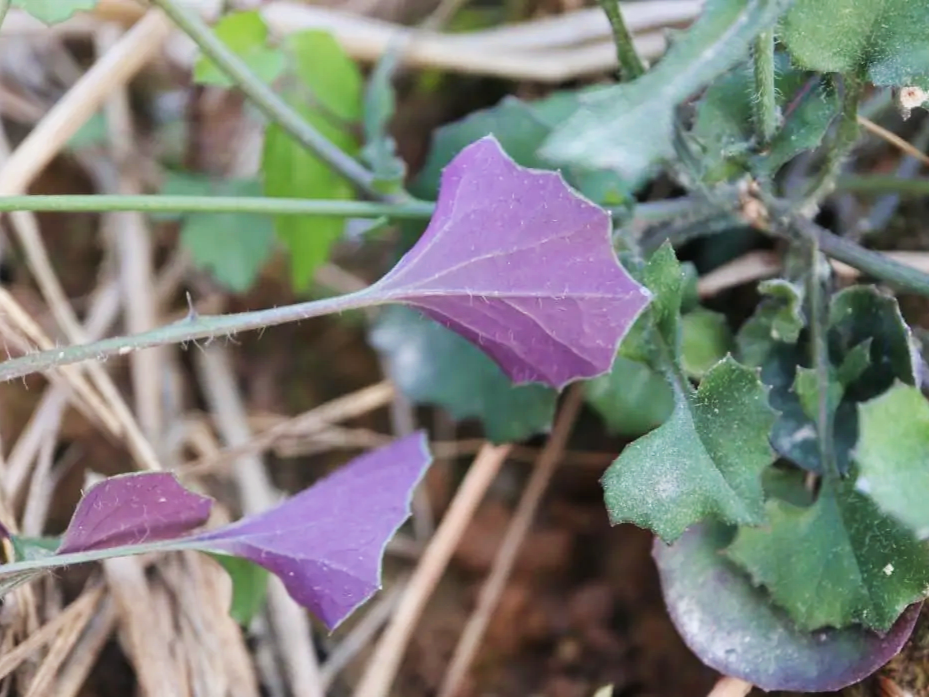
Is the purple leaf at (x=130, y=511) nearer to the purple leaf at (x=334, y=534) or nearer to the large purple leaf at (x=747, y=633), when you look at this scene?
the purple leaf at (x=334, y=534)

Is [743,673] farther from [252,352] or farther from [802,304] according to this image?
[252,352]

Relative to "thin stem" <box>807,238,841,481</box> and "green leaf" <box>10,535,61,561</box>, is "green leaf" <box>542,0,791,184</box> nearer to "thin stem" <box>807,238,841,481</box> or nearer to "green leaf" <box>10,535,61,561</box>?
"thin stem" <box>807,238,841,481</box>

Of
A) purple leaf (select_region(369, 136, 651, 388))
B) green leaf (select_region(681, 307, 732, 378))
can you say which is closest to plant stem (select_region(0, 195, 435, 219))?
purple leaf (select_region(369, 136, 651, 388))

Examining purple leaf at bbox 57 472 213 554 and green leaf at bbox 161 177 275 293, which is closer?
purple leaf at bbox 57 472 213 554

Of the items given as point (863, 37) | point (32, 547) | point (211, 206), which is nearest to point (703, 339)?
point (863, 37)

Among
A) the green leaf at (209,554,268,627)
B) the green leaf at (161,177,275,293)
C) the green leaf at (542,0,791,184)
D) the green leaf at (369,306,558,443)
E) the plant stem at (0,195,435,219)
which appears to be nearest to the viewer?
the green leaf at (542,0,791,184)

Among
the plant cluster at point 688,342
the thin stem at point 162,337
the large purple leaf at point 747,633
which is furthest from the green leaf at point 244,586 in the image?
the large purple leaf at point 747,633

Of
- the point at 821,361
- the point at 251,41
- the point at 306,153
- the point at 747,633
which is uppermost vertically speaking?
the point at 251,41

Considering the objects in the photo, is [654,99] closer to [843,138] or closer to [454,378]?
[843,138]
